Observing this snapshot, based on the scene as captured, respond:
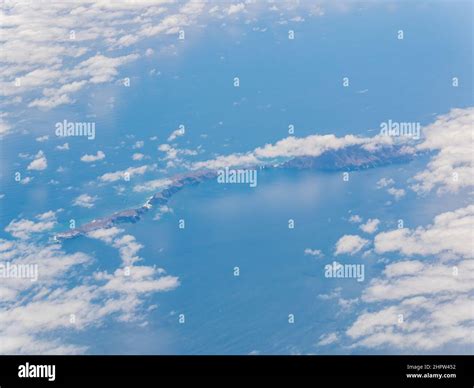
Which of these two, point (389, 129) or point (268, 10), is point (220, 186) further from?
point (268, 10)

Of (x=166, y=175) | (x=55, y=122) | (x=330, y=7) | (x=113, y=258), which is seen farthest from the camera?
(x=330, y=7)

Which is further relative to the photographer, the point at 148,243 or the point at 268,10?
the point at 268,10

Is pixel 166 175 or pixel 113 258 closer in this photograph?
pixel 113 258

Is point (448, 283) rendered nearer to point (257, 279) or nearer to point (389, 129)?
point (257, 279)
